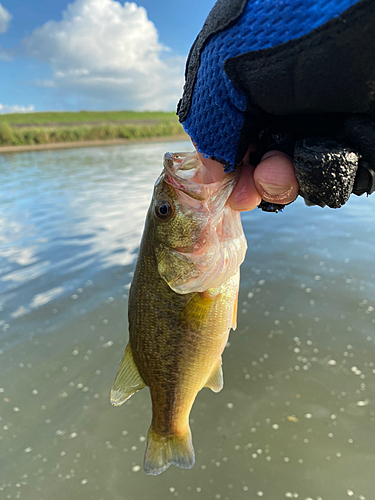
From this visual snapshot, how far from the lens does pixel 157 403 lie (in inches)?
75.9

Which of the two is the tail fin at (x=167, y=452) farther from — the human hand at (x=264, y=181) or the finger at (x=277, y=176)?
the finger at (x=277, y=176)

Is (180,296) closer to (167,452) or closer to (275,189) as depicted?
(275,189)

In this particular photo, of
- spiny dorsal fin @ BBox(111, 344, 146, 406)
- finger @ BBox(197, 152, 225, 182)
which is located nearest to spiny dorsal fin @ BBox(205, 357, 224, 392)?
spiny dorsal fin @ BBox(111, 344, 146, 406)

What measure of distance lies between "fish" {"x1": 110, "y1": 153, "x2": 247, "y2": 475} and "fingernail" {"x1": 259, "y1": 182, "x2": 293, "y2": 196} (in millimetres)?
183

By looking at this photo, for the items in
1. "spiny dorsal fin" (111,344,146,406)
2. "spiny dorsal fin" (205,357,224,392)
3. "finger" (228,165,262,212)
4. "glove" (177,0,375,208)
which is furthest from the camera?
"spiny dorsal fin" (205,357,224,392)

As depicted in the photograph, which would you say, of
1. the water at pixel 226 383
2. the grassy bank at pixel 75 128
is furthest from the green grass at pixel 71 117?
the water at pixel 226 383

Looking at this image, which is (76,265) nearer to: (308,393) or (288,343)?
(288,343)

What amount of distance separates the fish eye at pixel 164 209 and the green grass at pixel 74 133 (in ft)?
115

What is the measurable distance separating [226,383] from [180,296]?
2.29m

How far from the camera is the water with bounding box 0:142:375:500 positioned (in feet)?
9.07

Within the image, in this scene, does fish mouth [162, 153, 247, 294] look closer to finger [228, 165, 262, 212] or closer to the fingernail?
finger [228, 165, 262, 212]

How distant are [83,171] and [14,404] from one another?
54.1 ft

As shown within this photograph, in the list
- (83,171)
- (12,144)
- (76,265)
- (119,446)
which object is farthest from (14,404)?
(12,144)

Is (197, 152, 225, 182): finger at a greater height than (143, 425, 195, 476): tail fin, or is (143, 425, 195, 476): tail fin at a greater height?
(197, 152, 225, 182): finger
